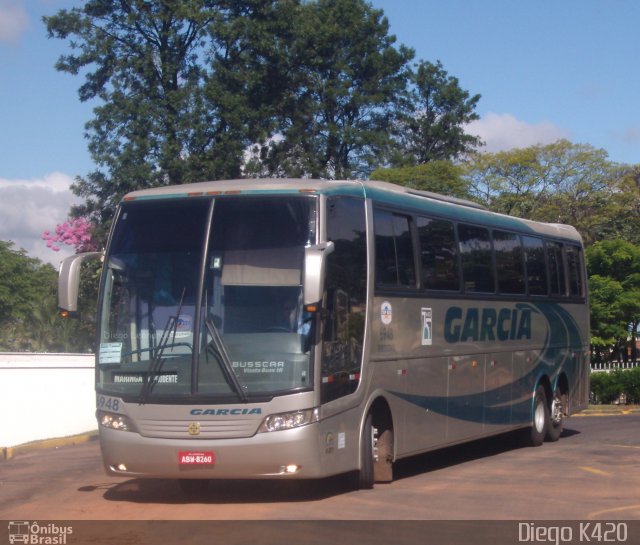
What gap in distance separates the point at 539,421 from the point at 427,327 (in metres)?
4.99

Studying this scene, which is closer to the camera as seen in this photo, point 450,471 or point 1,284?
point 450,471

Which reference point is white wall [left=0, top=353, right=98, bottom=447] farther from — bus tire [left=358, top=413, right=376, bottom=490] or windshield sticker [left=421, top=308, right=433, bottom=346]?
bus tire [left=358, top=413, right=376, bottom=490]

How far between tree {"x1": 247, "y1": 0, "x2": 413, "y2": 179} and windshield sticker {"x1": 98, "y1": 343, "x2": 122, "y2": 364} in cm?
2699

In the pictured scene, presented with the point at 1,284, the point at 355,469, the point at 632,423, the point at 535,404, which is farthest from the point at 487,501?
the point at 1,284

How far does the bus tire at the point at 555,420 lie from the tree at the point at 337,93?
21637 mm

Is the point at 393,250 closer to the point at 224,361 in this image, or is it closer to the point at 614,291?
the point at 224,361

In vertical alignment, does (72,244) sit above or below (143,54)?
below

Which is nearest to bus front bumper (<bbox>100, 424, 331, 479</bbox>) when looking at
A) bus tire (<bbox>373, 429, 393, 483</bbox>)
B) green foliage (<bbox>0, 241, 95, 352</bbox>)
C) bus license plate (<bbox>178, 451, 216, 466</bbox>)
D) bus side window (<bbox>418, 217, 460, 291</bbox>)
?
bus license plate (<bbox>178, 451, 216, 466</bbox>)

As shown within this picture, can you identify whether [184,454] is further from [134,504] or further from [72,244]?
[72,244]

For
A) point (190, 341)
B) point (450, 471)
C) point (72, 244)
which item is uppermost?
point (72, 244)

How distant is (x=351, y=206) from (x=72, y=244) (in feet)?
91.3

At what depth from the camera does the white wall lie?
691 inches

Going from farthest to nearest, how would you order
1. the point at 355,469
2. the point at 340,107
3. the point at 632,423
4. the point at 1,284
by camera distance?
the point at 1,284, the point at 340,107, the point at 632,423, the point at 355,469

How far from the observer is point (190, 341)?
10672mm
